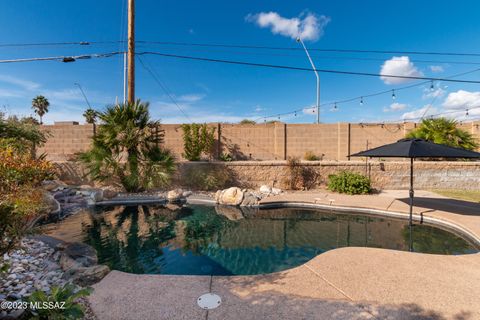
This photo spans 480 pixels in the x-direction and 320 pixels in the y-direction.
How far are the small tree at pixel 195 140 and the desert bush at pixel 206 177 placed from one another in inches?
96.9

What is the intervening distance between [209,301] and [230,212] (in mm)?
5124

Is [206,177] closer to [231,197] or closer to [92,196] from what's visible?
[231,197]

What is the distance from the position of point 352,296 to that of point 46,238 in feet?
19.3

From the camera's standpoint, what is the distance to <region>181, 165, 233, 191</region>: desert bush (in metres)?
10.4

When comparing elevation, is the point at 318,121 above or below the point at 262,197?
above

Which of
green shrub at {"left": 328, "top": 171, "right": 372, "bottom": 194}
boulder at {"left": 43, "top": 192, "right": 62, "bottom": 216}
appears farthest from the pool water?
green shrub at {"left": 328, "top": 171, "right": 372, "bottom": 194}

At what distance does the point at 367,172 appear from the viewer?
10.3 metres

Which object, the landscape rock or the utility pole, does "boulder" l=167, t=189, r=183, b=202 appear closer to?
the landscape rock

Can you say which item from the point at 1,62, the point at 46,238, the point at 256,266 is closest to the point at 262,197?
the point at 256,266

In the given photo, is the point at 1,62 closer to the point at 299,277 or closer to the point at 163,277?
the point at 163,277

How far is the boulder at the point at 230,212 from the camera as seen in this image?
736cm

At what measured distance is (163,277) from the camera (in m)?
3.33

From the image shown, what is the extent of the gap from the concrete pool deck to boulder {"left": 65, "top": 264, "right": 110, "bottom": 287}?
13cm

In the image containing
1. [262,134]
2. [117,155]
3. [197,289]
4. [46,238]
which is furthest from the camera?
[262,134]
